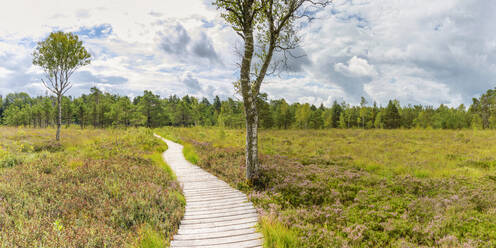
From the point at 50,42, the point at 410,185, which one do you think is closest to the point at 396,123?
the point at 410,185

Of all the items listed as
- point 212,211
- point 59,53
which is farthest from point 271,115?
point 212,211

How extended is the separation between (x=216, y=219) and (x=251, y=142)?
3.34 meters

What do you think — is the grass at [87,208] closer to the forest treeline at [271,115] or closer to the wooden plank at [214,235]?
the wooden plank at [214,235]

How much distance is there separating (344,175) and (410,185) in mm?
2416

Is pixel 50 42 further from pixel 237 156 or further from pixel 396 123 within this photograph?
pixel 396 123

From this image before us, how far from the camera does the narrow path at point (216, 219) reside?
181 inches

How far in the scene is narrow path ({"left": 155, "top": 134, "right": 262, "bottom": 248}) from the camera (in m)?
4.60

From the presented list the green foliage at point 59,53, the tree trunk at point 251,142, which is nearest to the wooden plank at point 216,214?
the tree trunk at point 251,142

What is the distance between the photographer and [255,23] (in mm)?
9281

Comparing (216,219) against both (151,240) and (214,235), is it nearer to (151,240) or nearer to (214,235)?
(214,235)

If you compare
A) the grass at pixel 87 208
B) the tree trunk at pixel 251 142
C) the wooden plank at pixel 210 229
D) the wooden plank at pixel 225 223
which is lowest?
the wooden plank at pixel 225 223

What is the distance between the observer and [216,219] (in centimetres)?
565

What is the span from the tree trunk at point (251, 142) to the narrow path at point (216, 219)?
0.97 metres

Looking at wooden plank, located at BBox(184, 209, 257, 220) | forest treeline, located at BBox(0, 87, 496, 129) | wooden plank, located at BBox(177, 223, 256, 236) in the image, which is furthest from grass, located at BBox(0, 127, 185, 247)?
forest treeline, located at BBox(0, 87, 496, 129)
